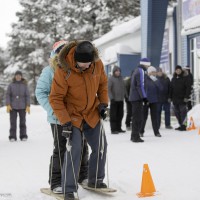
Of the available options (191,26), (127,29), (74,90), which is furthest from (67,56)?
(127,29)

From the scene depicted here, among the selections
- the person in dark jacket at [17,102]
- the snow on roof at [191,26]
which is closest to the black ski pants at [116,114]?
the person in dark jacket at [17,102]

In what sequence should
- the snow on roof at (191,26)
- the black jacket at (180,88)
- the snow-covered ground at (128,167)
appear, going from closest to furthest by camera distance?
the snow-covered ground at (128,167) → the black jacket at (180,88) → the snow on roof at (191,26)

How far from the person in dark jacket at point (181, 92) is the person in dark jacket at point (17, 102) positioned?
3945mm

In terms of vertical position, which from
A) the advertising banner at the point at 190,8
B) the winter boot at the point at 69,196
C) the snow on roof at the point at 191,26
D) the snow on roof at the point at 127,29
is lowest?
the winter boot at the point at 69,196

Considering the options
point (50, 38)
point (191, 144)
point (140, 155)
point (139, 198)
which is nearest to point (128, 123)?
point (191, 144)

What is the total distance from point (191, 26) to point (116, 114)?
6229mm

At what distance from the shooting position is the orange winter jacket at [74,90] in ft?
14.1

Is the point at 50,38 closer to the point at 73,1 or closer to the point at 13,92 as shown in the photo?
the point at 73,1

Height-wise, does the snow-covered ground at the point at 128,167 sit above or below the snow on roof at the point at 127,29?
below

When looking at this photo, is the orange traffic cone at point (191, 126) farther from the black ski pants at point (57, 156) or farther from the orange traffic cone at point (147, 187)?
the black ski pants at point (57, 156)

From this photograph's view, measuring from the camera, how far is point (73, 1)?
4050cm

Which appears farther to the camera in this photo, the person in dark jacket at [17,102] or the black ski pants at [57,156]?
the person in dark jacket at [17,102]

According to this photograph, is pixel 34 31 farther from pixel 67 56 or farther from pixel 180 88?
pixel 67 56

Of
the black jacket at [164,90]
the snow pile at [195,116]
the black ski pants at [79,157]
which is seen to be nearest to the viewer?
the black ski pants at [79,157]
